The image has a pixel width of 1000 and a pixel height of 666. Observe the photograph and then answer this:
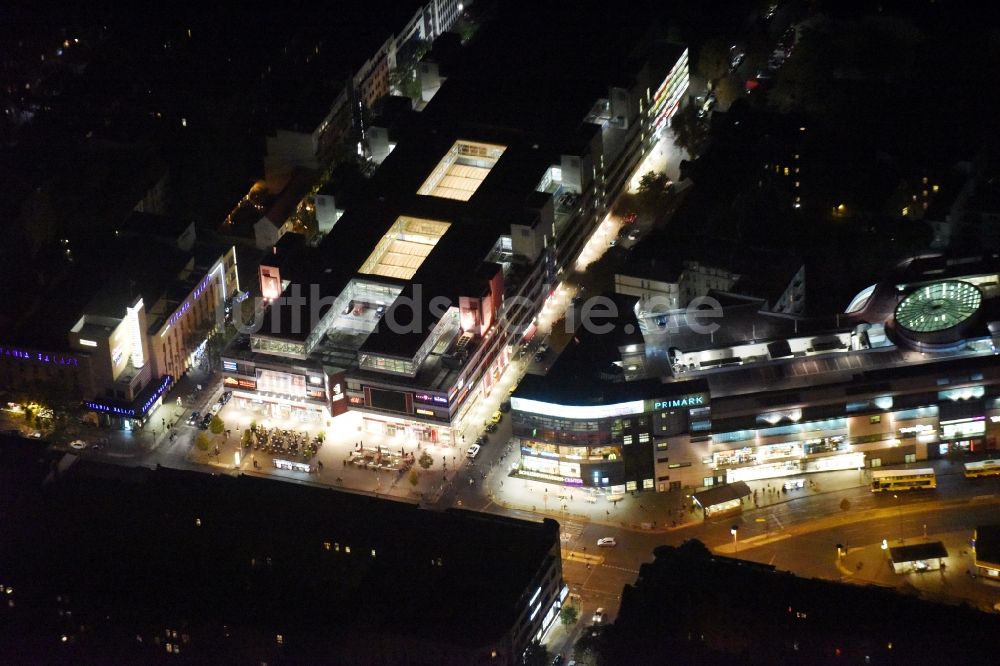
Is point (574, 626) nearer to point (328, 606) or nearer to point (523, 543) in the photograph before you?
point (523, 543)

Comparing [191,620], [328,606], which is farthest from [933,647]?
[191,620]

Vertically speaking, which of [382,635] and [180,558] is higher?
[180,558]

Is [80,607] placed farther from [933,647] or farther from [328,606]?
[933,647]

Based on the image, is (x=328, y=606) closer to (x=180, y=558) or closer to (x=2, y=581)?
(x=180, y=558)

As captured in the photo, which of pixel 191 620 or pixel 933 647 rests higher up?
pixel 191 620

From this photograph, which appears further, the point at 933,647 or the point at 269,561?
the point at 269,561

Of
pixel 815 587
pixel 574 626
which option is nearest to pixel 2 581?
pixel 574 626

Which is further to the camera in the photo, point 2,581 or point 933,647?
point 2,581

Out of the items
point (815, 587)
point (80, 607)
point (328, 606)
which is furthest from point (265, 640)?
point (815, 587)
